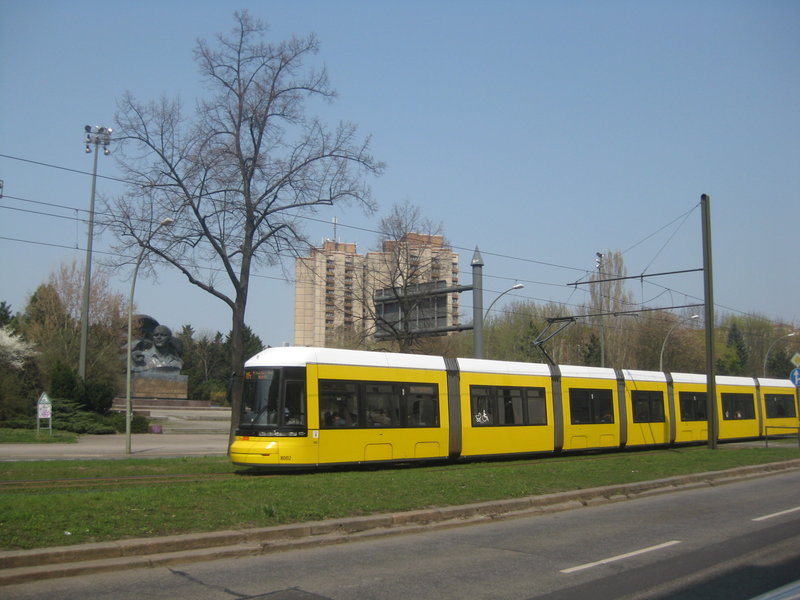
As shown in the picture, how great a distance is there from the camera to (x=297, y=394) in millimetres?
17344

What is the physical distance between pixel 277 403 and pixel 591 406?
12478 mm

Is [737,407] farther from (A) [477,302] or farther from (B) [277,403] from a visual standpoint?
(B) [277,403]

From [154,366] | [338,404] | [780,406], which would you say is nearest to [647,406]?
[780,406]

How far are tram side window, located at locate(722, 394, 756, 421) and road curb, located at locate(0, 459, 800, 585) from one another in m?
20.5

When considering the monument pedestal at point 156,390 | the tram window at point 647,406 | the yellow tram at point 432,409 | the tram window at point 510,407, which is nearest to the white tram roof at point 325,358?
the yellow tram at point 432,409

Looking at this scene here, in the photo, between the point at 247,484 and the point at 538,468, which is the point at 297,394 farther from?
the point at 538,468

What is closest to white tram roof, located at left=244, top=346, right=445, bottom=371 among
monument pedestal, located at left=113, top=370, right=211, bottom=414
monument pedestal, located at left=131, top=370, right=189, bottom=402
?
monument pedestal, located at left=113, top=370, right=211, bottom=414

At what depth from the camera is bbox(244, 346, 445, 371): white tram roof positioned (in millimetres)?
17641

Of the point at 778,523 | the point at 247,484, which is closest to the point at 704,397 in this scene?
the point at 778,523

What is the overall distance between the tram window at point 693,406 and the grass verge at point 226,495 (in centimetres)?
1074

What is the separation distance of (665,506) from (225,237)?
1568cm

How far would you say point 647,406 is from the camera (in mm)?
28016

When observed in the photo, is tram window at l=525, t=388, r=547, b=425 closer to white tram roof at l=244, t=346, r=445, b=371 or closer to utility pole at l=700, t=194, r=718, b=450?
white tram roof at l=244, t=346, r=445, b=371

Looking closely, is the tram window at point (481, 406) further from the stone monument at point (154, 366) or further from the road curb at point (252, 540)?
the stone monument at point (154, 366)
